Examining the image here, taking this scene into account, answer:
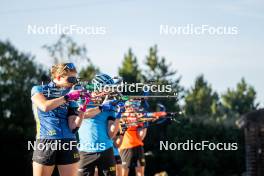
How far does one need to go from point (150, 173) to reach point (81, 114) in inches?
1328

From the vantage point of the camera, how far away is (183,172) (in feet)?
135

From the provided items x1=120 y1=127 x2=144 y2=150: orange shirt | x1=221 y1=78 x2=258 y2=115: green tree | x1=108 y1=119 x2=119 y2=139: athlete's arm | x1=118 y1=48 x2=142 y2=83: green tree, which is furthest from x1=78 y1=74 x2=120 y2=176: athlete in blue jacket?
x1=221 y1=78 x2=258 y2=115: green tree

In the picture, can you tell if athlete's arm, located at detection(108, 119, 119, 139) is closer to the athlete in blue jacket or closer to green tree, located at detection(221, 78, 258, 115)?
the athlete in blue jacket

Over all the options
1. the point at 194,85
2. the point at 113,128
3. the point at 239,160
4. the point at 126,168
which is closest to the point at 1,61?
the point at 239,160

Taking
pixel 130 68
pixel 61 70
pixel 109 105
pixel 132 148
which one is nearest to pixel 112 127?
pixel 109 105

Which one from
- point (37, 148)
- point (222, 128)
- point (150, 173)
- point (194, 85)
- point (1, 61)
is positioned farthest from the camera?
point (194, 85)

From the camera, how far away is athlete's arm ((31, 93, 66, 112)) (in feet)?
22.1

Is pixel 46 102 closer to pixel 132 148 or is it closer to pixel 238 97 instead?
pixel 132 148

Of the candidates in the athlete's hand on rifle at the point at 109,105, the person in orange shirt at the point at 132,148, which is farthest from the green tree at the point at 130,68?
the athlete's hand on rifle at the point at 109,105

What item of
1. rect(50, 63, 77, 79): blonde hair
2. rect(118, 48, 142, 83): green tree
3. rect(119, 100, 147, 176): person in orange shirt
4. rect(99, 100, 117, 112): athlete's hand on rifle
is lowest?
rect(119, 100, 147, 176): person in orange shirt

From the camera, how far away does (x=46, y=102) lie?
675 cm

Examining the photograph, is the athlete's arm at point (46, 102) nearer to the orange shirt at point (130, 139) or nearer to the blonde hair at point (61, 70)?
the blonde hair at point (61, 70)

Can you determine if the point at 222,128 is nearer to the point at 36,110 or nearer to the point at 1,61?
the point at 1,61

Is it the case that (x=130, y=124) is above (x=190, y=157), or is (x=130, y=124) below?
above
